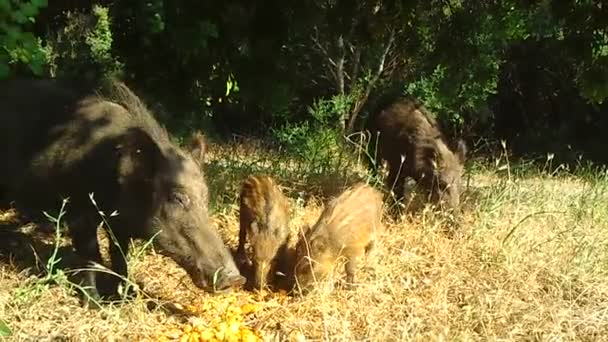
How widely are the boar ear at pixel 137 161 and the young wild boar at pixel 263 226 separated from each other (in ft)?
2.94

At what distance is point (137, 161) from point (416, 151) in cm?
379

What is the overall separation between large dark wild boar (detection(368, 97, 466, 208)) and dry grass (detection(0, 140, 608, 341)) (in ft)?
3.51

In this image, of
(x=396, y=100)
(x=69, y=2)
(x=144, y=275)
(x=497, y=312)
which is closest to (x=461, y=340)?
(x=497, y=312)

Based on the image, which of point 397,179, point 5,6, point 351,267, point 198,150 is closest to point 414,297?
point 351,267

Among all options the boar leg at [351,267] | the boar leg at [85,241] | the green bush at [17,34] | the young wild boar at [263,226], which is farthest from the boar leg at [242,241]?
the green bush at [17,34]

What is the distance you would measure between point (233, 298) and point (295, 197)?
294cm

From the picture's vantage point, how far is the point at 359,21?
7.68 m

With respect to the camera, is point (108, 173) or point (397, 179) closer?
point (108, 173)

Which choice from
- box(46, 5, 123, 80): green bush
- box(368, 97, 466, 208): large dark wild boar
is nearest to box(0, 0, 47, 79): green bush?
box(368, 97, 466, 208): large dark wild boar

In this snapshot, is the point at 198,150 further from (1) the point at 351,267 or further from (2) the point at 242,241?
(1) the point at 351,267

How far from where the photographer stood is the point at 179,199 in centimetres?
529

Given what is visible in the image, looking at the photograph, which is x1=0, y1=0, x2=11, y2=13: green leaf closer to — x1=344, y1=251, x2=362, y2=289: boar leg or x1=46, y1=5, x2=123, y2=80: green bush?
x1=344, y1=251, x2=362, y2=289: boar leg

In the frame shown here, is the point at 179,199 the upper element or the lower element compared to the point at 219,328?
upper

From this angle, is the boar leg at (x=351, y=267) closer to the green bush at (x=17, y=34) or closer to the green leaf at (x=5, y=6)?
the green bush at (x=17, y=34)
